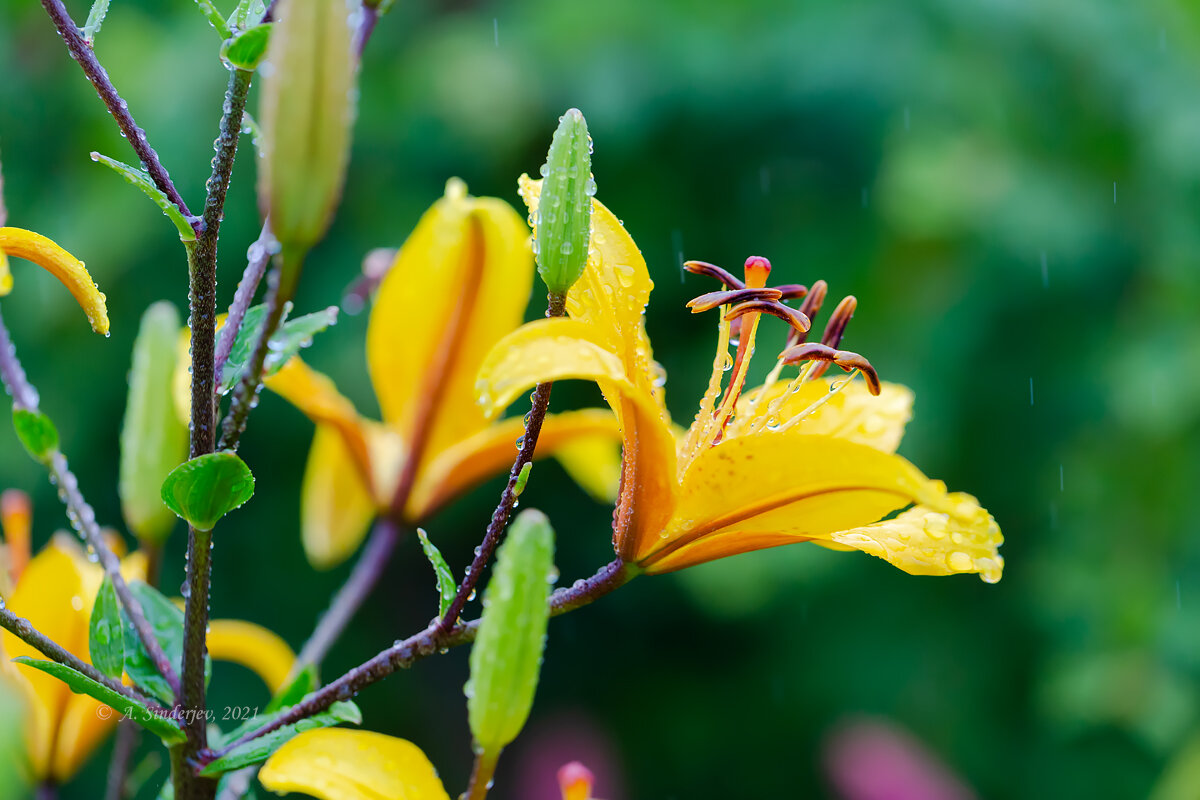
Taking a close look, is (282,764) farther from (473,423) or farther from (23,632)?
(473,423)

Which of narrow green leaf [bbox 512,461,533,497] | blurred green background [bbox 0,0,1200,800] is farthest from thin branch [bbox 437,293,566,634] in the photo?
blurred green background [bbox 0,0,1200,800]

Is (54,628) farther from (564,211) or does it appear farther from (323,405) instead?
(564,211)

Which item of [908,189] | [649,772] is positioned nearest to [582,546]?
→ [649,772]

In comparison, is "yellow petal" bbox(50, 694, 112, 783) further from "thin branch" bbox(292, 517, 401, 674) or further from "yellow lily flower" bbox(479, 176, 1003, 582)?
"yellow lily flower" bbox(479, 176, 1003, 582)

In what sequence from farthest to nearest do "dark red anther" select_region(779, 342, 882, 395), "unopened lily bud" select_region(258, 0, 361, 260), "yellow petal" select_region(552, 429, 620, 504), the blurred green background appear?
the blurred green background
"yellow petal" select_region(552, 429, 620, 504)
"dark red anther" select_region(779, 342, 882, 395)
"unopened lily bud" select_region(258, 0, 361, 260)

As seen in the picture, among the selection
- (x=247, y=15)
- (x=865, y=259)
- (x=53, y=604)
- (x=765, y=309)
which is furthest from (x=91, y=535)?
(x=865, y=259)

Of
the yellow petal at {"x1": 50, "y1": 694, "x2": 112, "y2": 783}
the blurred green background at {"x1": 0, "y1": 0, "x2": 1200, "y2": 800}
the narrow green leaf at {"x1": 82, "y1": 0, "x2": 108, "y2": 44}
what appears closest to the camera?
the narrow green leaf at {"x1": 82, "y1": 0, "x2": 108, "y2": 44}
